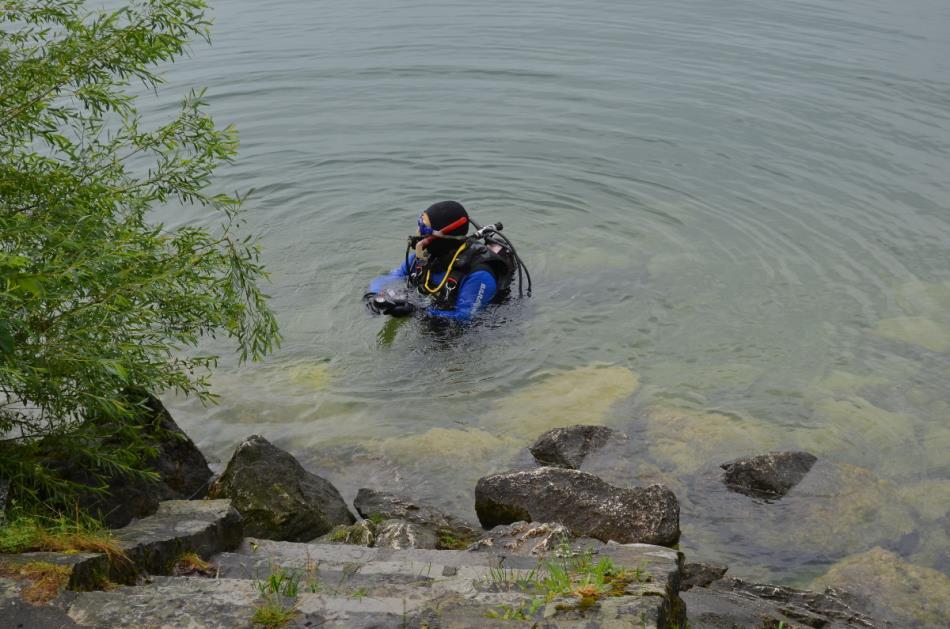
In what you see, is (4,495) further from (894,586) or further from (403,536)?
(894,586)

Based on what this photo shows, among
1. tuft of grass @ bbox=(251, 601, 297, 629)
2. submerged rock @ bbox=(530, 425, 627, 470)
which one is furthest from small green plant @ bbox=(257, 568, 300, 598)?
submerged rock @ bbox=(530, 425, 627, 470)

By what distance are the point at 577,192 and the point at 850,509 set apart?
8696mm

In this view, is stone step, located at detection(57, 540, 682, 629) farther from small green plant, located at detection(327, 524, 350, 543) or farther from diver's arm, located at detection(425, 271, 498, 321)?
diver's arm, located at detection(425, 271, 498, 321)

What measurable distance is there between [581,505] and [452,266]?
4.26 meters

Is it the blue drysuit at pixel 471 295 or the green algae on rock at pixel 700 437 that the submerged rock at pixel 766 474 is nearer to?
the green algae on rock at pixel 700 437

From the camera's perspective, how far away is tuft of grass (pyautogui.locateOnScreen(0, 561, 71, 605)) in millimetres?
4535

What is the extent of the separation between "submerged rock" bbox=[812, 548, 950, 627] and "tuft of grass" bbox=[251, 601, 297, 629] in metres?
4.56

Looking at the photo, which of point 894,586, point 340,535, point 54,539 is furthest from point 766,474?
point 54,539

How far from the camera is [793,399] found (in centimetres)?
1018

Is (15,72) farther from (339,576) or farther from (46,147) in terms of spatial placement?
(46,147)

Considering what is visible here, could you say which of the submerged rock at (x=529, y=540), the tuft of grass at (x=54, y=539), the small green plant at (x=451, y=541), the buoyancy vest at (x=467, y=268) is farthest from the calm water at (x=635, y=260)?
the tuft of grass at (x=54, y=539)

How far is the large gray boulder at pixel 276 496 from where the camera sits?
7.40 m

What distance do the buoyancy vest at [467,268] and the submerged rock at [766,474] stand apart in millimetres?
3984

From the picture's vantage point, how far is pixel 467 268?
11.3 metres
